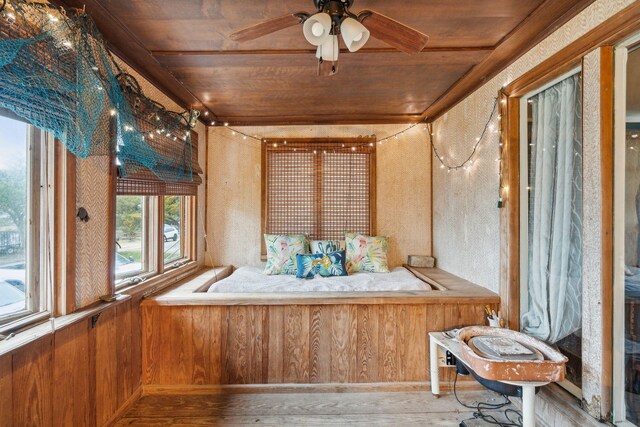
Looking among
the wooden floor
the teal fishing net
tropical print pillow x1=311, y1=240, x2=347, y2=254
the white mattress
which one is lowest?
the wooden floor

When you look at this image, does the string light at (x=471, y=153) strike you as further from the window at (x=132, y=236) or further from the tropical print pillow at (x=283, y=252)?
the window at (x=132, y=236)

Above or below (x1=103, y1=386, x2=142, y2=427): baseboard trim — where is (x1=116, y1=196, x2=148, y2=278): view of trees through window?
above

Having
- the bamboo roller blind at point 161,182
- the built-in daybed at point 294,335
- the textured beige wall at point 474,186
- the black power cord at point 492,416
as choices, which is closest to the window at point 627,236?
the textured beige wall at point 474,186

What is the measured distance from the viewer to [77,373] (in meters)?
1.64

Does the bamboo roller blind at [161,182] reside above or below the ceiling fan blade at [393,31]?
below

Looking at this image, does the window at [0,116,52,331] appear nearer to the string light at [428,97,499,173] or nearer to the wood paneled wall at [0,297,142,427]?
the wood paneled wall at [0,297,142,427]

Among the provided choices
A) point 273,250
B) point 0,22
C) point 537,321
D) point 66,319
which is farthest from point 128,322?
point 537,321

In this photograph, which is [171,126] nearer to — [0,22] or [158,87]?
[158,87]

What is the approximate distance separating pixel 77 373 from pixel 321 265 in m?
1.93

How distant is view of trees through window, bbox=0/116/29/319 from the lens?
1394 millimetres

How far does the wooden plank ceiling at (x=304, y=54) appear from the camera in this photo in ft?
5.47

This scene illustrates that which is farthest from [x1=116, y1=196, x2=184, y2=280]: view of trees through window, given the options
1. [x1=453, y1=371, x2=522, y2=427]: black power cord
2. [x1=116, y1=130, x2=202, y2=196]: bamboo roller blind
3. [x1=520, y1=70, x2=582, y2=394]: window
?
[x1=520, y1=70, x2=582, y2=394]: window

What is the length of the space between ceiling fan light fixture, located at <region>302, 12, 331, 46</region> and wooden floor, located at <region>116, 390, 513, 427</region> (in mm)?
2304

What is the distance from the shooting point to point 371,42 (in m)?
1.97
